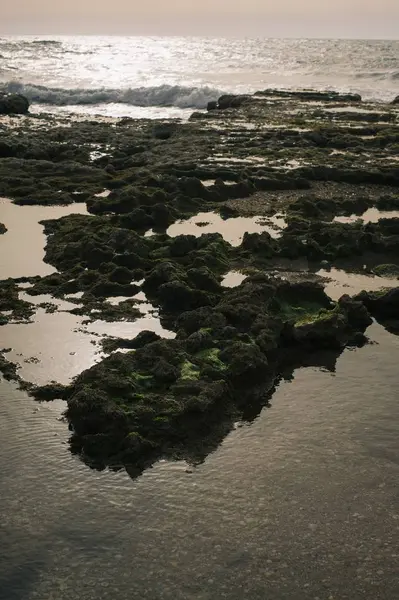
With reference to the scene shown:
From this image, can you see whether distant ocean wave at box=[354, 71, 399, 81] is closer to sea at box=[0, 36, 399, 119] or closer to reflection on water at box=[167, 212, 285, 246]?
sea at box=[0, 36, 399, 119]

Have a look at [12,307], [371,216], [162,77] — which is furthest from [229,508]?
[162,77]

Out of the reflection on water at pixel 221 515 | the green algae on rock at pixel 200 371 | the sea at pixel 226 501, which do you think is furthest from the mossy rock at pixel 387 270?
the reflection on water at pixel 221 515

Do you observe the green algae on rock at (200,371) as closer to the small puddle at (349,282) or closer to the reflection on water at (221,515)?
the reflection on water at (221,515)

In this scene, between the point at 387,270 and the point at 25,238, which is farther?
the point at 25,238

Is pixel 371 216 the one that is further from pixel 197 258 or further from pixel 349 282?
pixel 197 258

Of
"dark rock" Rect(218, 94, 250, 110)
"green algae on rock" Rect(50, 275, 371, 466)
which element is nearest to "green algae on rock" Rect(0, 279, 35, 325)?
"green algae on rock" Rect(50, 275, 371, 466)

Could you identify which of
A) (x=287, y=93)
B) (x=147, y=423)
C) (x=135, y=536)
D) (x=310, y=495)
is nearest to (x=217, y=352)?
(x=147, y=423)
